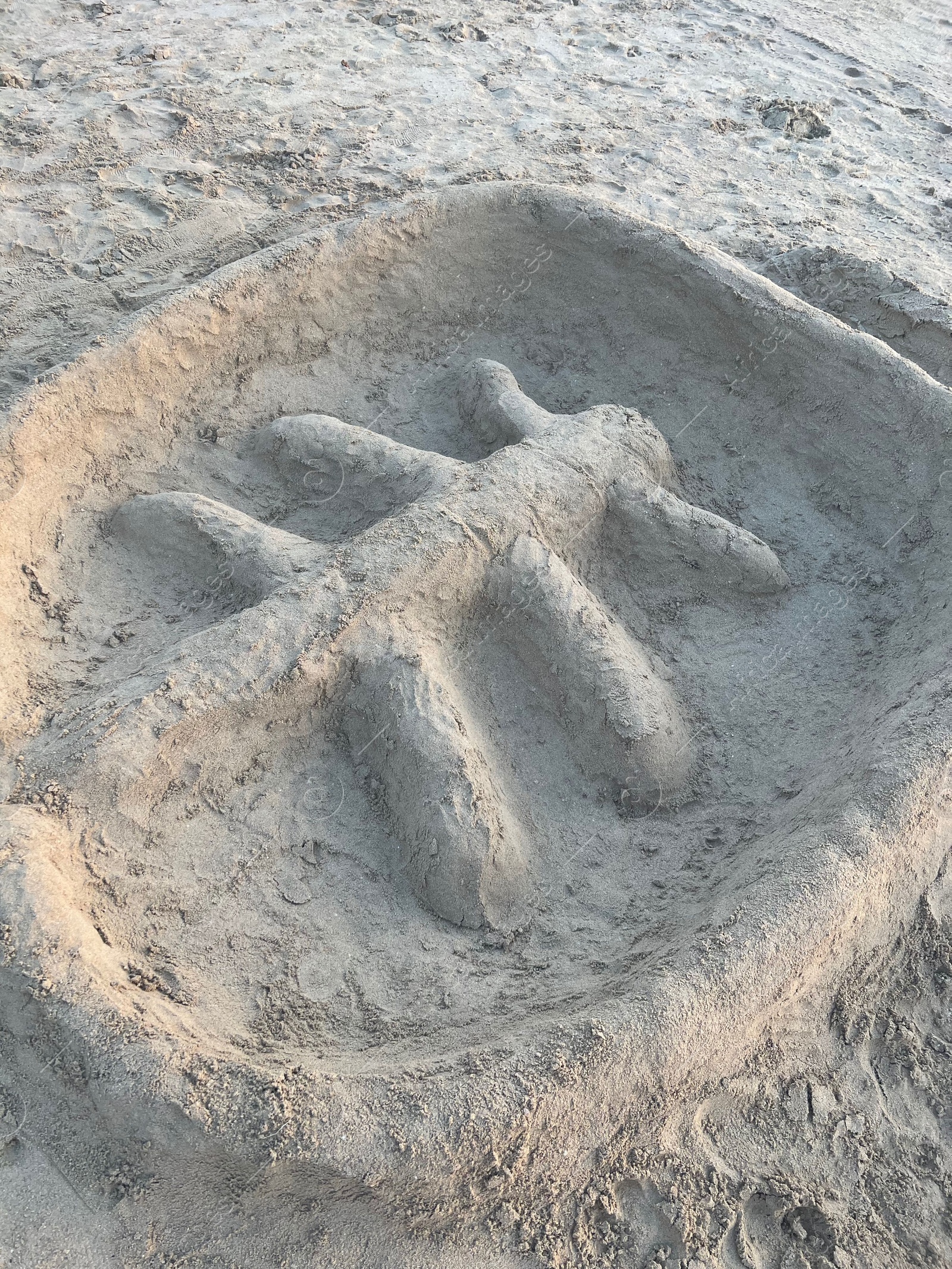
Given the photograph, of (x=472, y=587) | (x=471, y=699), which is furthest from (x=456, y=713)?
(x=472, y=587)

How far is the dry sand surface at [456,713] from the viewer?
80.5 inches

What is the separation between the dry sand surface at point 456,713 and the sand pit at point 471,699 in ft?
0.05

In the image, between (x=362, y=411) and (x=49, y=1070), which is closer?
(x=49, y=1070)

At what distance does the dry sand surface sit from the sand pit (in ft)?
0.05

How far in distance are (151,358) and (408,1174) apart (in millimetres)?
2968

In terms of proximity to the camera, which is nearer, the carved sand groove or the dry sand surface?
→ the dry sand surface

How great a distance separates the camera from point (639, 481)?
143 inches

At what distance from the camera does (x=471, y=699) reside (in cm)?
309

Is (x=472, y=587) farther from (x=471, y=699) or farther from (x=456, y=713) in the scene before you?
(x=456, y=713)

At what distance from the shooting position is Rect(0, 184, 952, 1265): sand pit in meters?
2.09

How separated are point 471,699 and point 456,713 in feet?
0.58

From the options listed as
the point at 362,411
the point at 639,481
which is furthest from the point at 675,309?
the point at 362,411

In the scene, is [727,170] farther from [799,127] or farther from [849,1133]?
[849,1133]

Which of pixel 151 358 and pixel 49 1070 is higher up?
pixel 151 358
